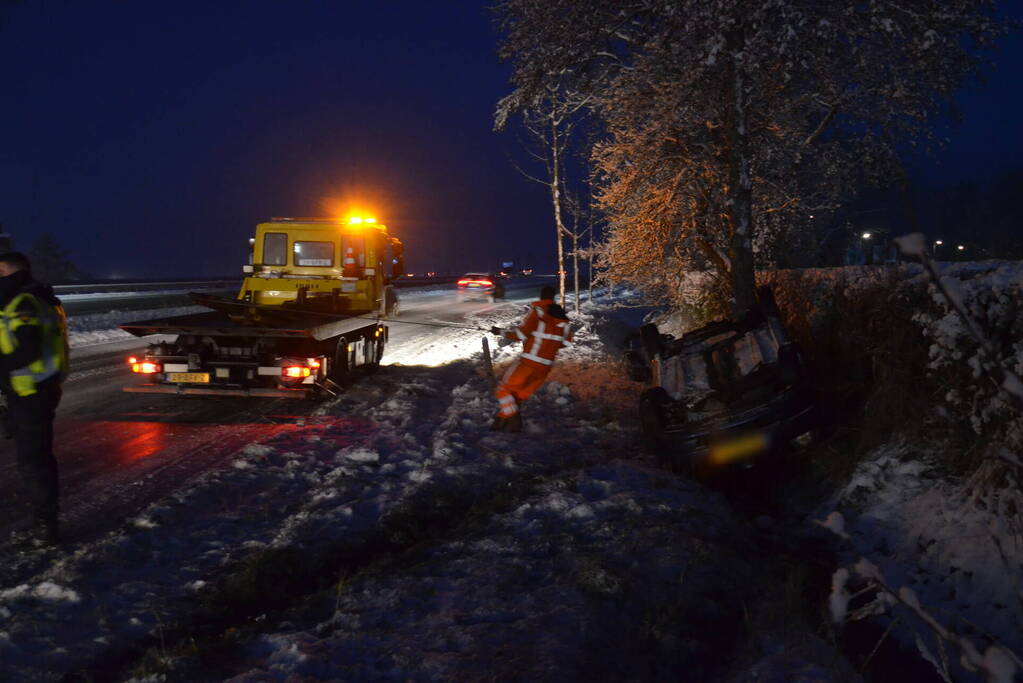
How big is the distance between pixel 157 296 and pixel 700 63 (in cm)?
Result: 2625

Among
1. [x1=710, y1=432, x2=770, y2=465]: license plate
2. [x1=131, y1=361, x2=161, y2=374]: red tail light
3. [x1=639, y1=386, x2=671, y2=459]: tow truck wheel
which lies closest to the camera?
[x1=710, y1=432, x2=770, y2=465]: license plate

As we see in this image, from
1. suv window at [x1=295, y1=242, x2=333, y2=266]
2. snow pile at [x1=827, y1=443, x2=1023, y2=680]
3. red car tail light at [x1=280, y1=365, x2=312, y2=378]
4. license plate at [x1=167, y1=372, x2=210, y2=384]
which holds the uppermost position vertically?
suv window at [x1=295, y1=242, x2=333, y2=266]

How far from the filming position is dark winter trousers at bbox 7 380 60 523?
16.2 feet

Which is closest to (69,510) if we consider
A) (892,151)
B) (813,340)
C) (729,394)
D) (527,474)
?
(527,474)

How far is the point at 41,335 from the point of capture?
Result: 4988 millimetres

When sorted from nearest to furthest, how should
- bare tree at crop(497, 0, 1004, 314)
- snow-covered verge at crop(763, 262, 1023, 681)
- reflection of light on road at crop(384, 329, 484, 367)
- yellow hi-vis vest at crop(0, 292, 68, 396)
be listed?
snow-covered verge at crop(763, 262, 1023, 681) < yellow hi-vis vest at crop(0, 292, 68, 396) < bare tree at crop(497, 0, 1004, 314) < reflection of light on road at crop(384, 329, 484, 367)

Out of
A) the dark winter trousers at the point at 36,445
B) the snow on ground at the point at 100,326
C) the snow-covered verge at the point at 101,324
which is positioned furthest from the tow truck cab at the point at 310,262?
the dark winter trousers at the point at 36,445

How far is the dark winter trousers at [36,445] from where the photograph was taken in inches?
194

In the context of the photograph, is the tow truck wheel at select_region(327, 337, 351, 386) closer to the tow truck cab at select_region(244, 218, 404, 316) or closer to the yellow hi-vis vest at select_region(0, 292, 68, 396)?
the tow truck cab at select_region(244, 218, 404, 316)

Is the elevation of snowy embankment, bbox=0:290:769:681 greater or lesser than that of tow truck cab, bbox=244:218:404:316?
lesser

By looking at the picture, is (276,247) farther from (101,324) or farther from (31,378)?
(101,324)

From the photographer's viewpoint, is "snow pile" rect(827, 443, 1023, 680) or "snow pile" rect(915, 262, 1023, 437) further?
"snow pile" rect(915, 262, 1023, 437)

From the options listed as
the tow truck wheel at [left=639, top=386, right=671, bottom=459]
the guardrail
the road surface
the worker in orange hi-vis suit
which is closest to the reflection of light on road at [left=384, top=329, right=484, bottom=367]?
the road surface

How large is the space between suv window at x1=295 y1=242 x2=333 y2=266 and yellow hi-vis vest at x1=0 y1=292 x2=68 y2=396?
22.8 ft
